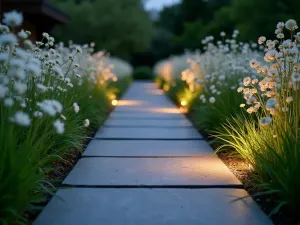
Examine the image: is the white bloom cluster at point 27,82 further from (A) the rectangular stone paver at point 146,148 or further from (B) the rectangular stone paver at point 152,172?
(A) the rectangular stone paver at point 146,148

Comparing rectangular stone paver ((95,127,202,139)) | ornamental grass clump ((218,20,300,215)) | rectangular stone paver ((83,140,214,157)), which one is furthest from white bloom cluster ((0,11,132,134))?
ornamental grass clump ((218,20,300,215))

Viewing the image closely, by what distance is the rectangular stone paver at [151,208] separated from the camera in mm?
2746

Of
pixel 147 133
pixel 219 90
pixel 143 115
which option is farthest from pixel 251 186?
pixel 143 115

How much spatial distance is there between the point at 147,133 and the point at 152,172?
2.35 meters

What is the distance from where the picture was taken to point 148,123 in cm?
734

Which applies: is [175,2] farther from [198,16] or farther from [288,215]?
[288,215]

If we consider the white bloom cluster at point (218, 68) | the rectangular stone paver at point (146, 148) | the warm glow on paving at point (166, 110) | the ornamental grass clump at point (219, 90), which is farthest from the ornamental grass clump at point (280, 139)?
the warm glow on paving at point (166, 110)

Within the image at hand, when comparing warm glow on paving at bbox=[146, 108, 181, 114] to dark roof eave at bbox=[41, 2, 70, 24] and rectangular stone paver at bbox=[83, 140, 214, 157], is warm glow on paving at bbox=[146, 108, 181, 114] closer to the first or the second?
rectangular stone paver at bbox=[83, 140, 214, 157]

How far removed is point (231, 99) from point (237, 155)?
1.31 m

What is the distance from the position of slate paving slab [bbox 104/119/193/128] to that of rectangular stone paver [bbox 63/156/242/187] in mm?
2513

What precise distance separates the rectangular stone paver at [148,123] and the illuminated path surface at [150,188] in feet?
4.35

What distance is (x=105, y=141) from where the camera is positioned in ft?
18.3

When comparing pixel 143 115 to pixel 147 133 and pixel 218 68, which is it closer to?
pixel 218 68

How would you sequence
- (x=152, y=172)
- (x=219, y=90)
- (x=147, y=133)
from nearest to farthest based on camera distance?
(x=152, y=172), (x=147, y=133), (x=219, y=90)
